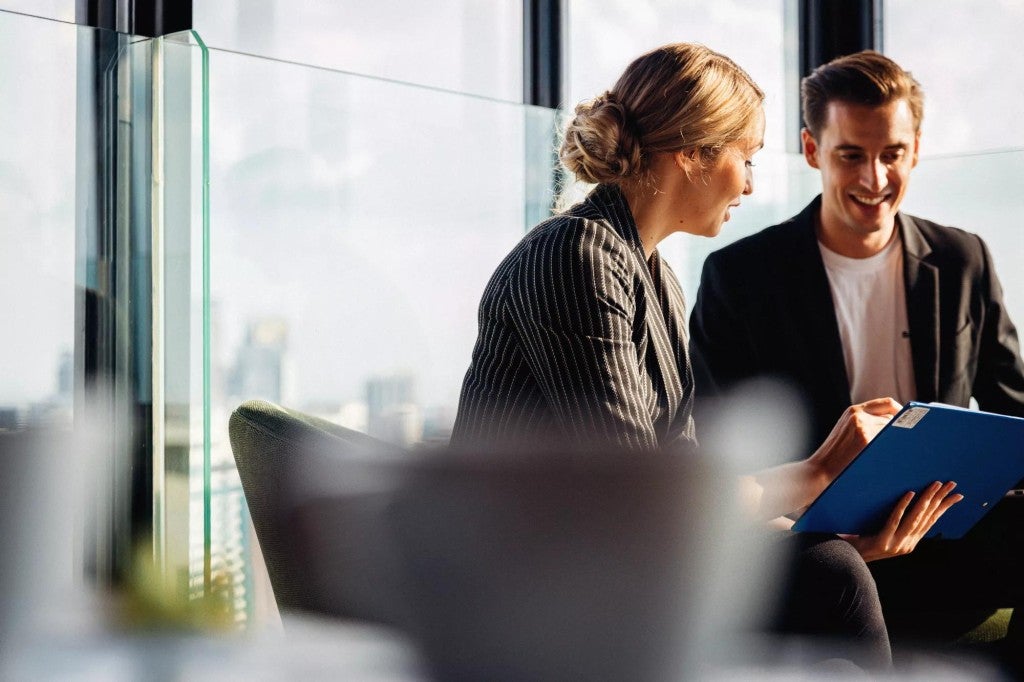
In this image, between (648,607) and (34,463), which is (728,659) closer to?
(648,607)

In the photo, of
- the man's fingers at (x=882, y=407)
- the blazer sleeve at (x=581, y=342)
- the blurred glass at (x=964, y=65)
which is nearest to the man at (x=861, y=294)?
the man's fingers at (x=882, y=407)

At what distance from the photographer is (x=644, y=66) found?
4.47 feet

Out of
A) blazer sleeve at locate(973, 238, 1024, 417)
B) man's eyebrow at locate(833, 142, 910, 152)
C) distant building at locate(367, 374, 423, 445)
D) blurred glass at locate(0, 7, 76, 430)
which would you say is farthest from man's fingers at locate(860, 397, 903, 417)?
blurred glass at locate(0, 7, 76, 430)

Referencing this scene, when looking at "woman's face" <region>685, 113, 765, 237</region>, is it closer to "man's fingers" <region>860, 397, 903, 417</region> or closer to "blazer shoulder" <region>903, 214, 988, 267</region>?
"man's fingers" <region>860, 397, 903, 417</region>

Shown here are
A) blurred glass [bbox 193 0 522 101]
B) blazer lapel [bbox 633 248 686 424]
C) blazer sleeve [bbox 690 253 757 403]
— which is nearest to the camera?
blazer lapel [bbox 633 248 686 424]

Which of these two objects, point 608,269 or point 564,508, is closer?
point 564,508

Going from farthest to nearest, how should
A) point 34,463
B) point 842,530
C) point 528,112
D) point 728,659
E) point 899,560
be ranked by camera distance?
point 528,112
point 34,463
point 899,560
point 842,530
point 728,659

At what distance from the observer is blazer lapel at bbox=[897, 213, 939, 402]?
70.1 inches

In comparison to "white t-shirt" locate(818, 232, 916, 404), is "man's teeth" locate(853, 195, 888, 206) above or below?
above

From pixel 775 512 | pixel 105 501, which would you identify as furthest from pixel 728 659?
pixel 105 501

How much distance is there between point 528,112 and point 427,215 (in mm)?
386

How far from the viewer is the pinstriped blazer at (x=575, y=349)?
1149mm

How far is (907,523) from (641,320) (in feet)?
1.47

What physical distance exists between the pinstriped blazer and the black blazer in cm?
55
